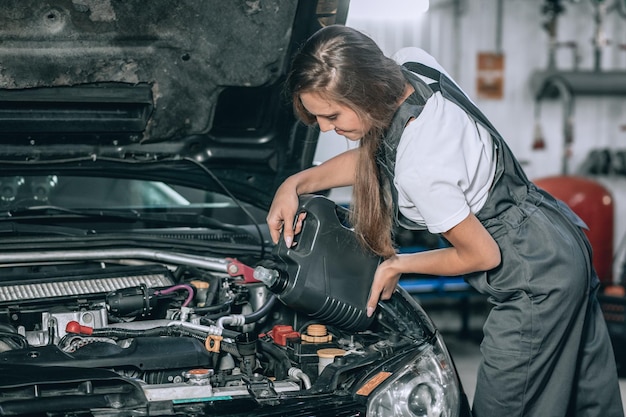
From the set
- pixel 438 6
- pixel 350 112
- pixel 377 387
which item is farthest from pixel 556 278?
pixel 438 6

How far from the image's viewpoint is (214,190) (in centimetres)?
263

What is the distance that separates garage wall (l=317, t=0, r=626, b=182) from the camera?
6.06m

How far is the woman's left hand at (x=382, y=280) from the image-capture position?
2084mm

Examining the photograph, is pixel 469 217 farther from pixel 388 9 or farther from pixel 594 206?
pixel 388 9

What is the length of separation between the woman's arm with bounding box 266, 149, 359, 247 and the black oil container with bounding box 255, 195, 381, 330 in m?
0.03

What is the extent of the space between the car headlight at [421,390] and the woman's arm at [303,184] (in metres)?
0.45

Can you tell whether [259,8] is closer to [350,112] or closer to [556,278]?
[350,112]

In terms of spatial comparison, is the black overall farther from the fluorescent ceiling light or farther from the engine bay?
the fluorescent ceiling light

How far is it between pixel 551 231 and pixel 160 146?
123 centimetres

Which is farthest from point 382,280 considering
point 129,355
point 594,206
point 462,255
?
point 594,206

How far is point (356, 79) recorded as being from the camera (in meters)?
1.82

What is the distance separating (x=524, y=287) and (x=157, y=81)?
1.20 meters

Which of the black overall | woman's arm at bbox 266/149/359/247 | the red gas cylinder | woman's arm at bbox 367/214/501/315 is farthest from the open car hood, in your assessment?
the red gas cylinder

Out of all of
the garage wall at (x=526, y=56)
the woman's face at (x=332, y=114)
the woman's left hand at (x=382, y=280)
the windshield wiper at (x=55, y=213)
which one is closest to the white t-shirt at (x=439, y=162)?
the woman's face at (x=332, y=114)
